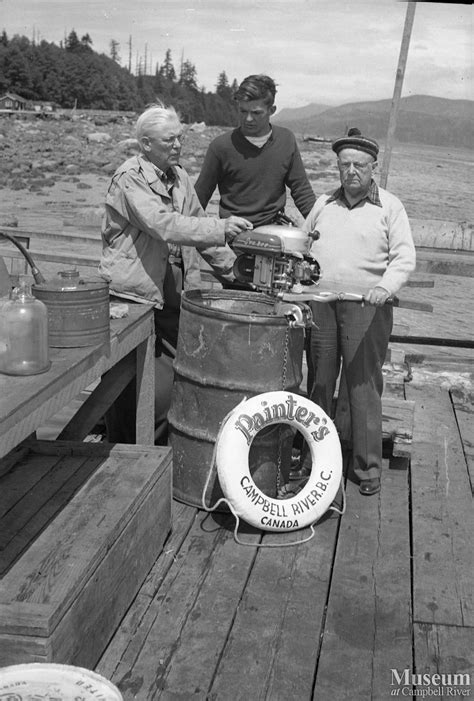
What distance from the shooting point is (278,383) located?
3.92 meters

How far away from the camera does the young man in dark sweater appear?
16.3ft

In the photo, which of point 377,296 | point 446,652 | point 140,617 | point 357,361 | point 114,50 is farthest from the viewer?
point 114,50

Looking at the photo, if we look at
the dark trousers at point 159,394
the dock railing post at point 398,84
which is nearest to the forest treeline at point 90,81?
the dock railing post at point 398,84

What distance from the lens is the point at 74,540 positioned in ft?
9.29

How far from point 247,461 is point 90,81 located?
83.5 metres

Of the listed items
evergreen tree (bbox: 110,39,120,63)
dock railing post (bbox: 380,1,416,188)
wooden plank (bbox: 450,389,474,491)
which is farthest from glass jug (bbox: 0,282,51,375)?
evergreen tree (bbox: 110,39,120,63)

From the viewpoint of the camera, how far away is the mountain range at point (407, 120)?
78875 millimetres

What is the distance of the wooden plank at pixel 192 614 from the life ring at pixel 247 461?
0.17 m

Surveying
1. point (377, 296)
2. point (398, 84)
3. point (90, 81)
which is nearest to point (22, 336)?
point (377, 296)

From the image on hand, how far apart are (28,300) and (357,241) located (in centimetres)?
187

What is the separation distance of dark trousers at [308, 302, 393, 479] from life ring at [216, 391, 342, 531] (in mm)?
384

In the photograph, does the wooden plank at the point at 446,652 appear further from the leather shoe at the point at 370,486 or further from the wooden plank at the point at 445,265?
the wooden plank at the point at 445,265

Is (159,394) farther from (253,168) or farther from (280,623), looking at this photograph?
(280,623)

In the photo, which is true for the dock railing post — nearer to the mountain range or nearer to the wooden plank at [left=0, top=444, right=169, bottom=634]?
the wooden plank at [left=0, top=444, right=169, bottom=634]
